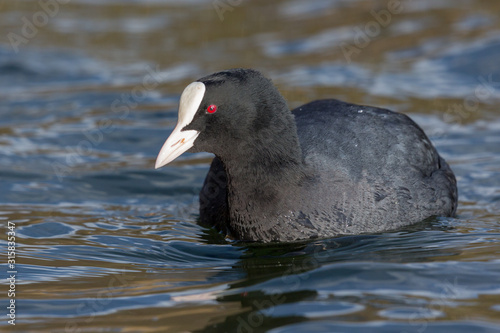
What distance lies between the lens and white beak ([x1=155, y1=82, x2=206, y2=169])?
16.3 feet

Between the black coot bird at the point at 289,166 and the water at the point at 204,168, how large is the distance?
155 millimetres

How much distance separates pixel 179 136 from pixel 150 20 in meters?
9.16

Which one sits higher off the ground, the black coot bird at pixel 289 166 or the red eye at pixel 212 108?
the red eye at pixel 212 108

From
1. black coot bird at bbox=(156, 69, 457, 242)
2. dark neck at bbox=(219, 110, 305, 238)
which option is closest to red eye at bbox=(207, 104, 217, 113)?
black coot bird at bbox=(156, 69, 457, 242)

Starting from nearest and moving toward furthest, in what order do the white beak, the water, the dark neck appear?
1. the water
2. the white beak
3. the dark neck

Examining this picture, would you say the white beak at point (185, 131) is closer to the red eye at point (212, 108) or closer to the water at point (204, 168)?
the red eye at point (212, 108)

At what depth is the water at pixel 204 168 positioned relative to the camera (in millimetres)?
4395

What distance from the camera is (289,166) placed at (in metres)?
5.26

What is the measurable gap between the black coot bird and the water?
6.1 inches

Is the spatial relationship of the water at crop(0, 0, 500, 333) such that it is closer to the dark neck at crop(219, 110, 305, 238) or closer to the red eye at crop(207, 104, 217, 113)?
the dark neck at crop(219, 110, 305, 238)

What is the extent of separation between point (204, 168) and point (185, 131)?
8.78ft

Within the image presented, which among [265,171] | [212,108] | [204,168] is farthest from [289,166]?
[204,168]

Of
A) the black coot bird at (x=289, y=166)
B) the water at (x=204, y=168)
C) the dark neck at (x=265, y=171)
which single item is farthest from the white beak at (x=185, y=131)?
the water at (x=204, y=168)

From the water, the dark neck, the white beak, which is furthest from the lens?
the dark neck
